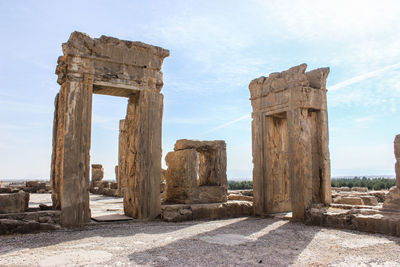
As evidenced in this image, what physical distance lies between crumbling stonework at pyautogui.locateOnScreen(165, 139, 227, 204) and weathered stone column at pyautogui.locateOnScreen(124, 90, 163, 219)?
1.01 m

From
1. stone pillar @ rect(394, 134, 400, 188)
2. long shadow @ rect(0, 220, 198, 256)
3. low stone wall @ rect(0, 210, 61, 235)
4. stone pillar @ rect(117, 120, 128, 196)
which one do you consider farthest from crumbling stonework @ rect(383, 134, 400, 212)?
stone pillar @ rect(117, 120, 128, 196)

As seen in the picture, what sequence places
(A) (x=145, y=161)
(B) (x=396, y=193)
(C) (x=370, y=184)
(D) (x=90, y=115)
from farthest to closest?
(C) (x=370, y=184) < (A) (x=145, y=161) < (D) (x=90, y=115) < (B) (x=396, y=193)

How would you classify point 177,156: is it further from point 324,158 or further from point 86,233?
point 324,158

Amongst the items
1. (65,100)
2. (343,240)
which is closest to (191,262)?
(343,240)

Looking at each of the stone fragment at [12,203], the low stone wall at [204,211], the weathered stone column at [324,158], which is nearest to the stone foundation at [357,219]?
the weathered stone column at [324,158]

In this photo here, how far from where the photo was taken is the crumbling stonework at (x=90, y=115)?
709 cm

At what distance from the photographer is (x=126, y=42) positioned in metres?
8.02

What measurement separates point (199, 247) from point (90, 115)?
389cm

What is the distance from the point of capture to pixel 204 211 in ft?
28.1

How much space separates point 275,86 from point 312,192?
2824 millimetres

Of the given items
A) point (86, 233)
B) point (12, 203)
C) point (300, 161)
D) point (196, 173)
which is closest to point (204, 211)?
point (196, 173)

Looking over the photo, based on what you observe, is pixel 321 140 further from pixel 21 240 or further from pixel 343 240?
pixel 21 240

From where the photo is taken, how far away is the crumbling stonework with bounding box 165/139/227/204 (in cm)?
895

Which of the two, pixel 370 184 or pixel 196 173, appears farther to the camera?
pixel 370 184
